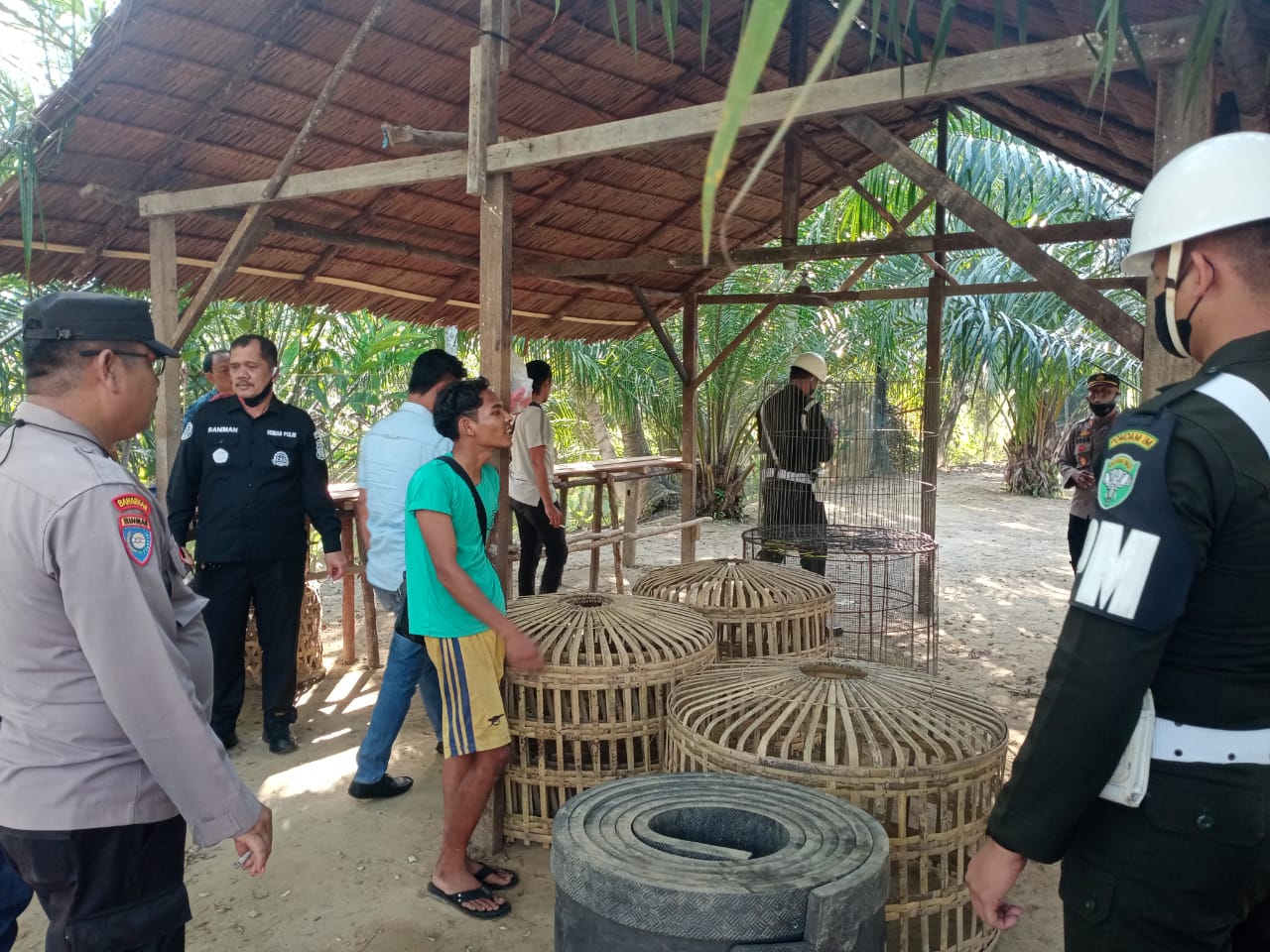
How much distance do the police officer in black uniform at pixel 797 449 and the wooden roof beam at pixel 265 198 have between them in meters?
3.48

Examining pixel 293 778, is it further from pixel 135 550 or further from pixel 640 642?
pixel 135 550

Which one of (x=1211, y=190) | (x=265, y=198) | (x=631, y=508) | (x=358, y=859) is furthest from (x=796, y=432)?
(x=1211, y=190)

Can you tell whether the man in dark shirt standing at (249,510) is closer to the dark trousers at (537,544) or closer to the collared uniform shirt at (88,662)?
the dark trousers at (537,544)

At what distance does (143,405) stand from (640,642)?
1.87 metres

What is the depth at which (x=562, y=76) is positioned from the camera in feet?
16.3

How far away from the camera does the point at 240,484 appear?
12.8 ft

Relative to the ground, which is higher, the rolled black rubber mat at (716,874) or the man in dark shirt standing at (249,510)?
the man in dark shirt standing at (249,510)

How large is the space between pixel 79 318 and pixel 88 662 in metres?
0.62

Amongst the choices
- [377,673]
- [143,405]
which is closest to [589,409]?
[377,673]

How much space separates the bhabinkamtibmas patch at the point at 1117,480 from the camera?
125cm

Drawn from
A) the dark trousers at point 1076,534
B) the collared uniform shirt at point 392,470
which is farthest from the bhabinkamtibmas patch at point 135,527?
the dark trousers at point 1076,534

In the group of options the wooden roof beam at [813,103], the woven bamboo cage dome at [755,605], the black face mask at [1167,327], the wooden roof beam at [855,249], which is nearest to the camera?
the black face mask at [1167,327]

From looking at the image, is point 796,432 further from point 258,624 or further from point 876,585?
point 258,624

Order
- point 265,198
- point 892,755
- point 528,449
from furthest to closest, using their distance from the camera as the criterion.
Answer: point 528,449 → point 265,198 → point 892,755
